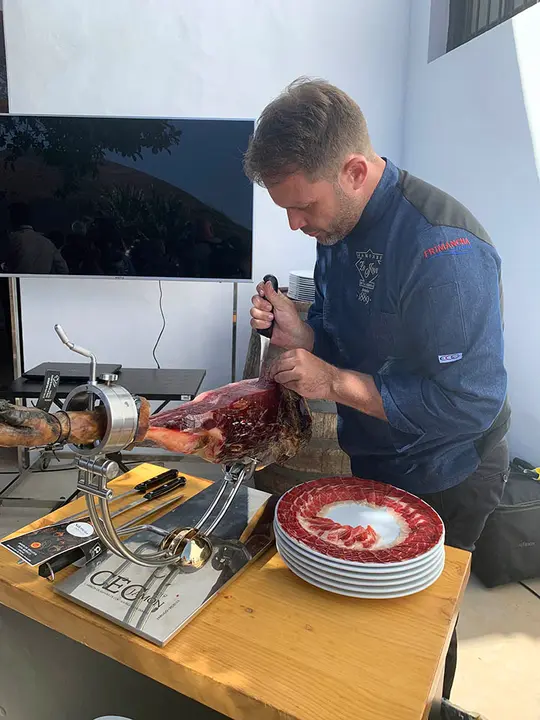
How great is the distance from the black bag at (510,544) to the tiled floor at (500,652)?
0.23 ft

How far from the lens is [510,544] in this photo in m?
2.18

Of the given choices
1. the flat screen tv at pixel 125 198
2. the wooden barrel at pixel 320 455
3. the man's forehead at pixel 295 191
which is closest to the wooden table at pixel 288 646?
the man's forehead at pixel 295 191

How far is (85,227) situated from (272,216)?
1.06 meters

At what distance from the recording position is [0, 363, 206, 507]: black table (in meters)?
2.49

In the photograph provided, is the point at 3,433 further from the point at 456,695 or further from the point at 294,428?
the point at 456,695

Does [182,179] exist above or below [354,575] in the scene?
above

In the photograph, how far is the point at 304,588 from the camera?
891mm

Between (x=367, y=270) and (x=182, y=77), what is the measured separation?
2325 mm

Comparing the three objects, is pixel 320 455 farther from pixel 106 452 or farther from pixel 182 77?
pixel 182 77

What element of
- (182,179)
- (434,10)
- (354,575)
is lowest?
(354,575)

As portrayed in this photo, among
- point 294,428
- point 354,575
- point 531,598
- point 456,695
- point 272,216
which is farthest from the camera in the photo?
point 272,216

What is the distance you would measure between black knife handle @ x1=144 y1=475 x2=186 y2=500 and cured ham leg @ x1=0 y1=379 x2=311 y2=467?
226 millimetres

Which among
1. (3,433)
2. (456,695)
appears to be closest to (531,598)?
(456,695)

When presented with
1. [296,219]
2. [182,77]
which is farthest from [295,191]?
[182,77]
